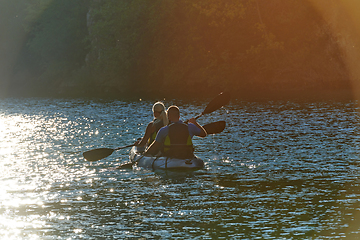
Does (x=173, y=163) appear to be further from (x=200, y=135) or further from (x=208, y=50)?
(x=208, y=50)

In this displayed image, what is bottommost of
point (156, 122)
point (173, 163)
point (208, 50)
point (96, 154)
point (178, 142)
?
point (173, 163)

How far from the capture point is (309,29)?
5178cm

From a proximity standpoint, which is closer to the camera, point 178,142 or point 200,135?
point 178,142

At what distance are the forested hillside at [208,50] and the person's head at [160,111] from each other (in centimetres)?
2859

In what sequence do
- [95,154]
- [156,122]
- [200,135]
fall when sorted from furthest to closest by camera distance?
[95,154] < [156,122] < [200,135]

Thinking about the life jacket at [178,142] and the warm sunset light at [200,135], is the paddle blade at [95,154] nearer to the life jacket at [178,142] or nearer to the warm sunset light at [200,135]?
the warm sunset light at [200,135]

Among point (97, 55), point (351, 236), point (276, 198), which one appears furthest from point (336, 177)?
point (97, 55)

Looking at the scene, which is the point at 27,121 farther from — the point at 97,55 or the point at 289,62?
the point at 97,55

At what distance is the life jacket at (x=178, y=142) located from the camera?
14.0 m

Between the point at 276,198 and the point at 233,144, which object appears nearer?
the point at 276,198

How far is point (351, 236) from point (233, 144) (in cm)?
1039

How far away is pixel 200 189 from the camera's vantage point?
12.4 metres

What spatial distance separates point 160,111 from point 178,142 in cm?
115

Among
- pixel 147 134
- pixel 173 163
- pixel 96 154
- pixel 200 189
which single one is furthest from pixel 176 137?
pixel 96 154
